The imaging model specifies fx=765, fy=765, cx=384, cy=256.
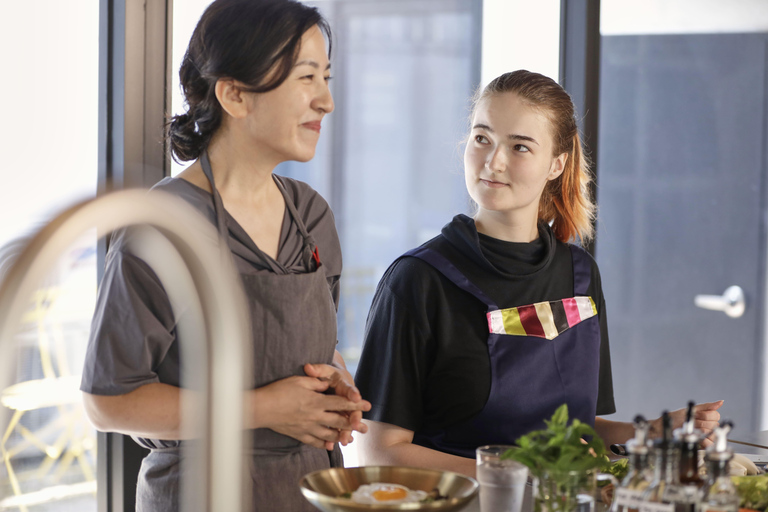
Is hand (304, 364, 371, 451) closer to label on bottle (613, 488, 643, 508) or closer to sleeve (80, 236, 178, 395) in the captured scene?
sleeve (80, 236, 178, 395)

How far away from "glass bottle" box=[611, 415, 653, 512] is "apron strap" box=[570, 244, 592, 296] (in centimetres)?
90

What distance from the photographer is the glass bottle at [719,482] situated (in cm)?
85

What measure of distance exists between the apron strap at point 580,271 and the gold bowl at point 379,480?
885 millimetres

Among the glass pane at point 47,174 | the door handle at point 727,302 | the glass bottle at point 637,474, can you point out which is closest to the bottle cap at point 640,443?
the glass bottle at point 637,474

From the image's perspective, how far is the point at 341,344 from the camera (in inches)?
117

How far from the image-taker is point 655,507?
2.76 ft

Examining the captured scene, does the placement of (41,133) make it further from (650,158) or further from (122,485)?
(650,158)

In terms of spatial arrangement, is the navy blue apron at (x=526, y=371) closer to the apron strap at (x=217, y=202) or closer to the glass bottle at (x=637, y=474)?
the apron strap at (x=217, y=202)

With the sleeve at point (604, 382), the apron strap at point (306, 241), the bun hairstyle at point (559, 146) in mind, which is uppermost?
the bun hairstyle at point (559, 146)

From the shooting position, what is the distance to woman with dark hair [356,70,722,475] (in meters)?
1.54

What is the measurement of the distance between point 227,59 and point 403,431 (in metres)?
0.78

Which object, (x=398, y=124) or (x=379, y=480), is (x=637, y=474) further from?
(x=398, y=124)

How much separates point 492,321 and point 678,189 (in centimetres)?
202

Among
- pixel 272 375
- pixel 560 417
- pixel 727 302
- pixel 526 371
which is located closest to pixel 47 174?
pixel 272 375
